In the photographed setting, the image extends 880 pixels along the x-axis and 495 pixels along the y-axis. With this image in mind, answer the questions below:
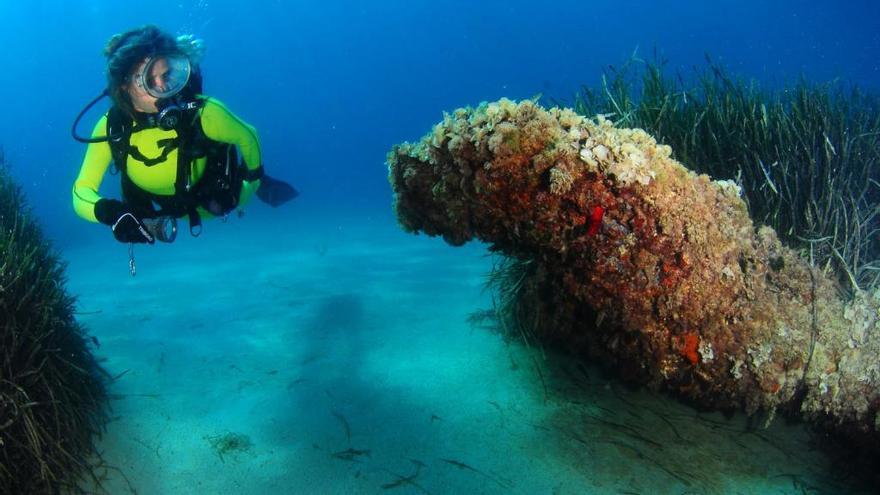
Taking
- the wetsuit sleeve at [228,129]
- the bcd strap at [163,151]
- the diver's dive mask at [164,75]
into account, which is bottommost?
the bcd strap at [163,151]

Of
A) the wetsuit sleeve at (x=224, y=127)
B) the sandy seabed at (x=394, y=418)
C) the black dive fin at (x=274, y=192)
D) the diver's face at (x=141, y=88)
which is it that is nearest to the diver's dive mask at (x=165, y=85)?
the diver's face at (x=141, y=88)

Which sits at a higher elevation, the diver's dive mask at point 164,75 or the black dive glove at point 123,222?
the diver's dive mask at point 164,75

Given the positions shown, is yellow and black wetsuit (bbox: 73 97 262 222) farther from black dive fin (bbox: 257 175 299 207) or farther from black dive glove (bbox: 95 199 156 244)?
black dive fin (bbox: 257 175 299 207)

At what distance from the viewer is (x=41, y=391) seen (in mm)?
3594

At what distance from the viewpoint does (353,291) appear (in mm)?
7734

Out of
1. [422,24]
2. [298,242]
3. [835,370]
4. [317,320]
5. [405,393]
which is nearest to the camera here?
[835,370]

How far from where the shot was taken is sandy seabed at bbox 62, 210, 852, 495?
10.5 ft

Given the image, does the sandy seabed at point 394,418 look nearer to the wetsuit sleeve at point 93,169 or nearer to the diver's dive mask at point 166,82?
the wetsuit sleeve at point 93,169

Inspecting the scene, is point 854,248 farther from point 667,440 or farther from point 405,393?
point 405,393

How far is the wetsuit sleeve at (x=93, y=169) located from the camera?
4727 millimetres

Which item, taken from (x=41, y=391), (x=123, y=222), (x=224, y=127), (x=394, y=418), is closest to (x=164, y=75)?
(x=224, y=127)

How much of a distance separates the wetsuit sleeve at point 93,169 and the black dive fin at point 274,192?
2.10 m

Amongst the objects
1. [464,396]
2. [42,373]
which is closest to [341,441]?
[464,396]

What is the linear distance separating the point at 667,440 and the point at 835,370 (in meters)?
1.10
